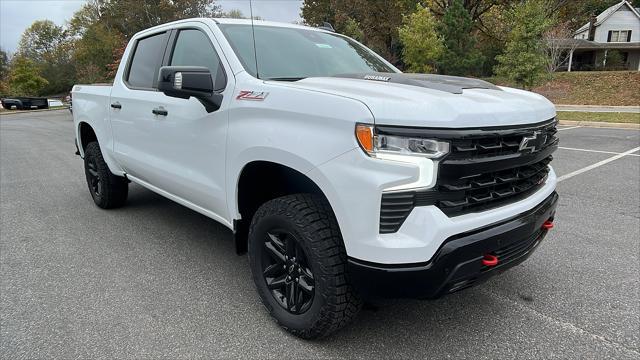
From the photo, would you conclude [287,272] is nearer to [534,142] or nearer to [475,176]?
[475,176]

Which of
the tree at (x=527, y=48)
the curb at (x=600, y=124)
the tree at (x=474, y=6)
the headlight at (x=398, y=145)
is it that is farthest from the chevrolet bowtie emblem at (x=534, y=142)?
the tree at (x=474, y=6)

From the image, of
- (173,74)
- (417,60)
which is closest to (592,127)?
(417,60)

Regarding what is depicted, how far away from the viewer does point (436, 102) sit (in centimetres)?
209

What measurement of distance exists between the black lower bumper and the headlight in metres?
0.42

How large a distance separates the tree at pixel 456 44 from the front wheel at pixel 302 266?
25048mm

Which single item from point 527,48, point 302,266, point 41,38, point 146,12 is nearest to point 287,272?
point 302,266

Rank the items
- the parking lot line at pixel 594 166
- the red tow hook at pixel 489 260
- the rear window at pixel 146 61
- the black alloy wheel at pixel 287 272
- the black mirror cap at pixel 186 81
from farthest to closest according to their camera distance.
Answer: the parking lot line at pixel 594 166
the rear window at pixel 146 61
the black mirror cap at pixel 186 81
the black alloy wheel at pixel 287 272
the red tow hook at pixel 489 260

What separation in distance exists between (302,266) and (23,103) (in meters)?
43.3

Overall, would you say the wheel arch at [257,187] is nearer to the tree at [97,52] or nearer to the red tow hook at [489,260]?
the red tow hook at [489,260]

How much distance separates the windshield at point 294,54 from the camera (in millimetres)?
3031

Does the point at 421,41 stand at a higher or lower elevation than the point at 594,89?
higher

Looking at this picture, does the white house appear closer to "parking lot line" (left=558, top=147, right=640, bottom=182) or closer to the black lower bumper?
"parking lot line" (left=558, top=147, right=640, bottom=182)

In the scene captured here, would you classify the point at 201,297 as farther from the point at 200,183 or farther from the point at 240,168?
the point at 240,168

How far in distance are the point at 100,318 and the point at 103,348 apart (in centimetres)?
36
